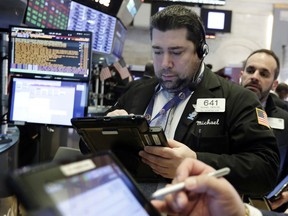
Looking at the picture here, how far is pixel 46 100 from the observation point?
1940 mm

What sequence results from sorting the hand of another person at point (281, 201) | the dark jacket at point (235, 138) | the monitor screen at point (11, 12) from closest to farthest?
the dark jacket at point (235, 138) → the monitor screen at point (11, 12) → the hand of another person at point (281, 201)

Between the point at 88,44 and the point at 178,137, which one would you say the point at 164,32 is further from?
the point at 88,44

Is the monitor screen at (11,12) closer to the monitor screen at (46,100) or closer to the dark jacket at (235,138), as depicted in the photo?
the monitor screen at (46,100)

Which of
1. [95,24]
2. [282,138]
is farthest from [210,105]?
[95,24]

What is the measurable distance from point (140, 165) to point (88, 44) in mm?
969

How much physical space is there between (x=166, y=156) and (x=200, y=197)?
1.55ft

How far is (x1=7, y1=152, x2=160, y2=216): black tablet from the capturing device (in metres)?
0.35

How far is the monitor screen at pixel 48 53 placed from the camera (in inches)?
76.7

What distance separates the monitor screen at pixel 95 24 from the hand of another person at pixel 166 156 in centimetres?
235

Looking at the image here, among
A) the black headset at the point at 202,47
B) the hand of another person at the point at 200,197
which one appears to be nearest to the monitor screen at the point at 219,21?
the black headset at the point at 202,47

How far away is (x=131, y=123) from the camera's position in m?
1.04

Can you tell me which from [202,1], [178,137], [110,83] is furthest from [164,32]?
[202,1]

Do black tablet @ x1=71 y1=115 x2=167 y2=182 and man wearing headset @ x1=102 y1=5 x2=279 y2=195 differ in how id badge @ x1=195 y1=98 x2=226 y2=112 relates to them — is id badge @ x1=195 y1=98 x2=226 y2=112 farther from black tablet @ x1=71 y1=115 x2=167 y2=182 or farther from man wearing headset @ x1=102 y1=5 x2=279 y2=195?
black tablet @ x1=71 y1=115 x2=167 y2=182

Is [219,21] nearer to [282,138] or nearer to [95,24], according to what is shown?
[95,24]
